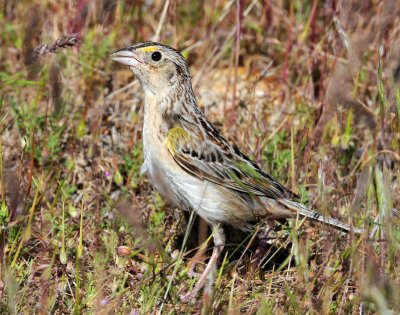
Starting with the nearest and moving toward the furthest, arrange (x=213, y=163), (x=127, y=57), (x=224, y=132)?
1. (x=213, y=163)
2. (x=127, y=57)
3. (x=224, y=132)

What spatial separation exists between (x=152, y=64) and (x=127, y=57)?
0.16 metres

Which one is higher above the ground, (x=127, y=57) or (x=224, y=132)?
(x=127, y=57)

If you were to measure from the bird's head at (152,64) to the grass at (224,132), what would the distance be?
56cm

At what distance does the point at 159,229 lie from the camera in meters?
5.28

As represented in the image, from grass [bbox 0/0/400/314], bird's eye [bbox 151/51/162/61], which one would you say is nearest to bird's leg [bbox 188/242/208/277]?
grass [bbox 0/0/400/314]

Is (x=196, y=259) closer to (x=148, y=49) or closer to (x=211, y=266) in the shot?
(x=211, y=266)

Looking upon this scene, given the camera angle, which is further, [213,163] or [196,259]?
[213,163]

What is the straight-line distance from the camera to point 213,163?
16.4 ft

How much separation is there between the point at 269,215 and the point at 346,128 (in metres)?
1.19

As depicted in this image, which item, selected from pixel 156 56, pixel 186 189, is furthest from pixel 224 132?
pixel 186 189

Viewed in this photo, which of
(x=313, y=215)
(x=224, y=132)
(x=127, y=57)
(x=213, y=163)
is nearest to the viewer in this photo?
(x=313, y=215)

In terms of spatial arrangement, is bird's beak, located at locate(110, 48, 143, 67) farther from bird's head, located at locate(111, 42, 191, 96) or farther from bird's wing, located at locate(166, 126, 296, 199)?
bird's wing, located at locate(166, 126, 296, 199)

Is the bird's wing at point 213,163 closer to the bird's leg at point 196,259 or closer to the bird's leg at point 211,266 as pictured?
the bird's leg at point 211,266

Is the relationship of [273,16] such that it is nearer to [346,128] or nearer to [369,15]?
[369,15]
